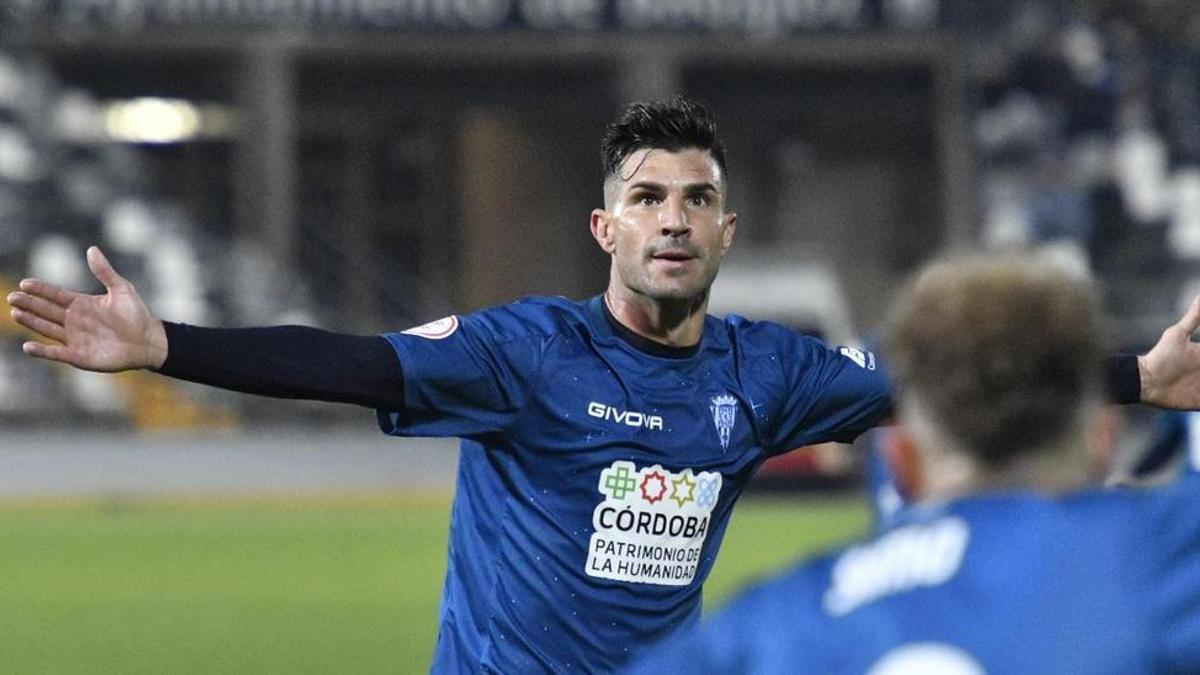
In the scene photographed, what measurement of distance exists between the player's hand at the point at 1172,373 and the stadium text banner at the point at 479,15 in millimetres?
22408

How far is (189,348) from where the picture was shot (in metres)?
4.35

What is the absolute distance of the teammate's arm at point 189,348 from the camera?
4.28m

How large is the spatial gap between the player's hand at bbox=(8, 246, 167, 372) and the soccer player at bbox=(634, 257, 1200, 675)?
1998mm

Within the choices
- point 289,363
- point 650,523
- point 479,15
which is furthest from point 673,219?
point 479,15

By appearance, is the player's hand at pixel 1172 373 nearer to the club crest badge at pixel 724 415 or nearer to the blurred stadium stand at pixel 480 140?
the club crest badge at pixel 724 415

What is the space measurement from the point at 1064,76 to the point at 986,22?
1.17m

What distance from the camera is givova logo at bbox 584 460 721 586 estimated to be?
4.88 m

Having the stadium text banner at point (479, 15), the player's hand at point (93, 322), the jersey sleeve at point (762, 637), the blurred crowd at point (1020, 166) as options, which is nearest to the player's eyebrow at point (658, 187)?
the player's hand at point (93, 322)

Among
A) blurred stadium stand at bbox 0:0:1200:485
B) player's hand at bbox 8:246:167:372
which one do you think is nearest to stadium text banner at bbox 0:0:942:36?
blurred stadium stand at bbox 0:0:1200:485

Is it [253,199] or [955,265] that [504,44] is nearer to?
[253,199]

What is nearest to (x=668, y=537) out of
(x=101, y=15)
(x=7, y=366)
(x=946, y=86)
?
(x=7, y=366)

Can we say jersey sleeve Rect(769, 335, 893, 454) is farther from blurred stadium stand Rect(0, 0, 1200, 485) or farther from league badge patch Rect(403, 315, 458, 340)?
blurred stadium stand Rect(0, 0, 1200, 485)

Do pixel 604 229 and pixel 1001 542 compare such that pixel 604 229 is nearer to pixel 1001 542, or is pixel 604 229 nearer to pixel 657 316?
pixel 657 316

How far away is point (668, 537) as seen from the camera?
194 inches
